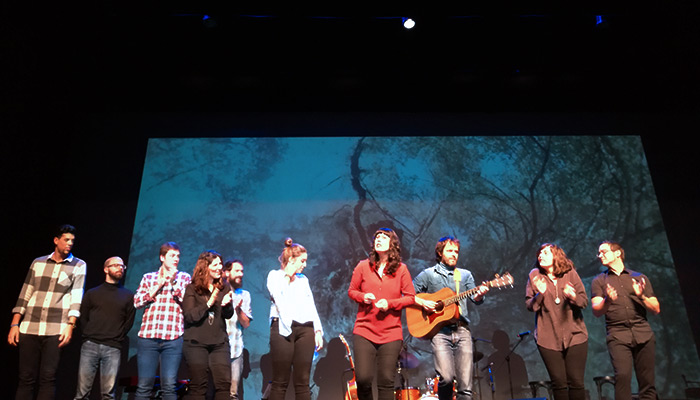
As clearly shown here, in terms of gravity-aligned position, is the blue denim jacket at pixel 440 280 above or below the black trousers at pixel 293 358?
above

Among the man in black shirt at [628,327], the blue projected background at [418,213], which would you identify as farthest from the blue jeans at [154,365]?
the man in black shirt at [628,327]

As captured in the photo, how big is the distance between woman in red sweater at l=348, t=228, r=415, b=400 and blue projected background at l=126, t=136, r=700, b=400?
296 centimetres

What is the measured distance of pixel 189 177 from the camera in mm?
7883

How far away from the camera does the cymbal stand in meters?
6.63

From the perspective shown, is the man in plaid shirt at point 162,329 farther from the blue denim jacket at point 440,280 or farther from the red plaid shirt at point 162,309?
the blue denim jacket at point 440,280

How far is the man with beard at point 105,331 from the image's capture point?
517 cm

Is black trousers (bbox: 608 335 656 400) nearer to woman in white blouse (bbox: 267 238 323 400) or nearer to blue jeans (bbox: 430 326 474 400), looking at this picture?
blue jeans (bbox: 430 326 474 400)

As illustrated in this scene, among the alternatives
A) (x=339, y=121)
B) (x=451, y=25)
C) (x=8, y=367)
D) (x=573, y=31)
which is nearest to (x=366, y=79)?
(x=339, y=121)

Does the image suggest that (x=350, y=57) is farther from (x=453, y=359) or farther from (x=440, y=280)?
(x=453, y=359)

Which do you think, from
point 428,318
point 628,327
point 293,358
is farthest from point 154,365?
point 628,327

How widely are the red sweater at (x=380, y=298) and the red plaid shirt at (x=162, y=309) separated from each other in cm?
199

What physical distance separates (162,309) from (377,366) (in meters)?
2.40

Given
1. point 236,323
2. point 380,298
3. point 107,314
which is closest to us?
point 380,298

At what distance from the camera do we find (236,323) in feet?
20.1
